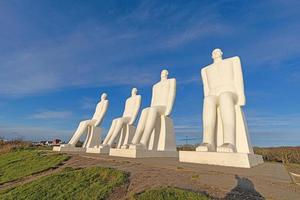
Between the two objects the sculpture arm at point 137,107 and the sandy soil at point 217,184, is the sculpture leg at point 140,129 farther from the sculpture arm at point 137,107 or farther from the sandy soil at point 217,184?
the sandy soil at point 217,184

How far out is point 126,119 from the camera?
49.7ft

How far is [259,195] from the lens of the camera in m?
4.12

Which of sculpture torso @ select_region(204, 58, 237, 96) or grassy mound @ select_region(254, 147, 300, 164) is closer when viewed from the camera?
sculpture torso @ select_region(204, 58, 237, 96)

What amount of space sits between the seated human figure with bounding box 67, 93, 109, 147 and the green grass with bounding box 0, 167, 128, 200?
35.0ft

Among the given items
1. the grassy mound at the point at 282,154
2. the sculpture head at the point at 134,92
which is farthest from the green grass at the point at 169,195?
the sculpture head at the point at 134,92

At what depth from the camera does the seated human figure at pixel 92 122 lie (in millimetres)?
17000

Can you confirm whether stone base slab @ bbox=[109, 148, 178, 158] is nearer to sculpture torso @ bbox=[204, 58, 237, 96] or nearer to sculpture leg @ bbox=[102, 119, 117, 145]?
sculpture leg @ bbox=[102, 119, 117, 145]

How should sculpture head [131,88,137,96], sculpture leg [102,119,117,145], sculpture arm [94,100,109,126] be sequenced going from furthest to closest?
1. sculpture arm [94,100,109,126]
2. sculpture head [131,88,137,96]
3. sculpture leg [102,119,117,145]

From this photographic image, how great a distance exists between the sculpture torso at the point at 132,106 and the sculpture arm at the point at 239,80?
23.4 feet

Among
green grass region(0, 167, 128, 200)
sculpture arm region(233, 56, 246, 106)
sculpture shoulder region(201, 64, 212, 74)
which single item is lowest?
green grass region(0, 167, 128, 200)

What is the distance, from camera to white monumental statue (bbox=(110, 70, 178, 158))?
1129cm

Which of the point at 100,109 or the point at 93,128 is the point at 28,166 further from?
the point at 100,109

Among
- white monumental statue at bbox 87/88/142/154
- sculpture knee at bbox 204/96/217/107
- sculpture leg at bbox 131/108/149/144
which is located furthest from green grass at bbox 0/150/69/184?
sculpture knee at bbox 204/96/217/107

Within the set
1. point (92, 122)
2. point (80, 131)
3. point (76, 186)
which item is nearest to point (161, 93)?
point (92, 122)
